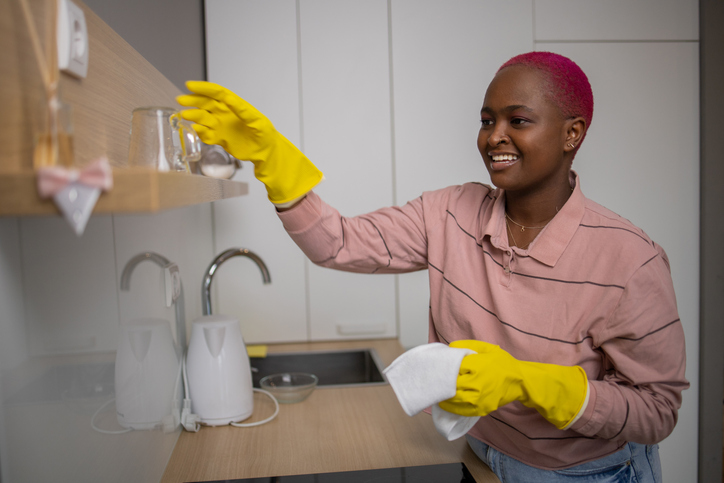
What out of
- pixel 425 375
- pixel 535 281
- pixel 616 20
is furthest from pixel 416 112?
pixel 425 375

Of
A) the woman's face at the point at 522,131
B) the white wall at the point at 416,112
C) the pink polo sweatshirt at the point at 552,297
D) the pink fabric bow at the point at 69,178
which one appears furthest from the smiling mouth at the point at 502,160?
the white wall at the point at 416,112

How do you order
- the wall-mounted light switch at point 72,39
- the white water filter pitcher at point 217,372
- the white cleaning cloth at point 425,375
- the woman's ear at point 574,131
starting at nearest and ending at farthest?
the wall-mounted light switch at point 72,39 < the white cleaning cloth at point 425,375 < the woman's ear at point 574,131 < the white water filter pitcher at point 217,372

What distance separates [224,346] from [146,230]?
1.15 ft

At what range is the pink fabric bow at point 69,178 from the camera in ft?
1.20

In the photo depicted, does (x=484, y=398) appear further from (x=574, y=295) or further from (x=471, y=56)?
(x=471, y=56)

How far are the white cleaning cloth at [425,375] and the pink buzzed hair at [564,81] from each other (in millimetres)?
487

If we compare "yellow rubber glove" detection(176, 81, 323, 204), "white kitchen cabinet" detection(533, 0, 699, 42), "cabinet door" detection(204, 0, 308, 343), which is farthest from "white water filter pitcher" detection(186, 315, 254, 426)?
"white kitchen cabinet" detection(533, 0, 699, 42)

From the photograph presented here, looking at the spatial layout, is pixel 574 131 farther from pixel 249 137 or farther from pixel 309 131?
pixel 309 131

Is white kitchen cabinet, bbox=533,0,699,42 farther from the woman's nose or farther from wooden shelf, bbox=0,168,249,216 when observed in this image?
wooden shelf, bbox=0,168,249,216

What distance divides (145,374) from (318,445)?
1.29ft

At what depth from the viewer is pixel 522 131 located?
37.2 inches

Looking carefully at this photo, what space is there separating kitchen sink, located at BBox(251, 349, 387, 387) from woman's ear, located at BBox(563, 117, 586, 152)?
3.00ft

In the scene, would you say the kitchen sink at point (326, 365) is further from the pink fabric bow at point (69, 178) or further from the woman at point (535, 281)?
the pink fabric bow at point (69, 178)

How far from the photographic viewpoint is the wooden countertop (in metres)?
0.99
